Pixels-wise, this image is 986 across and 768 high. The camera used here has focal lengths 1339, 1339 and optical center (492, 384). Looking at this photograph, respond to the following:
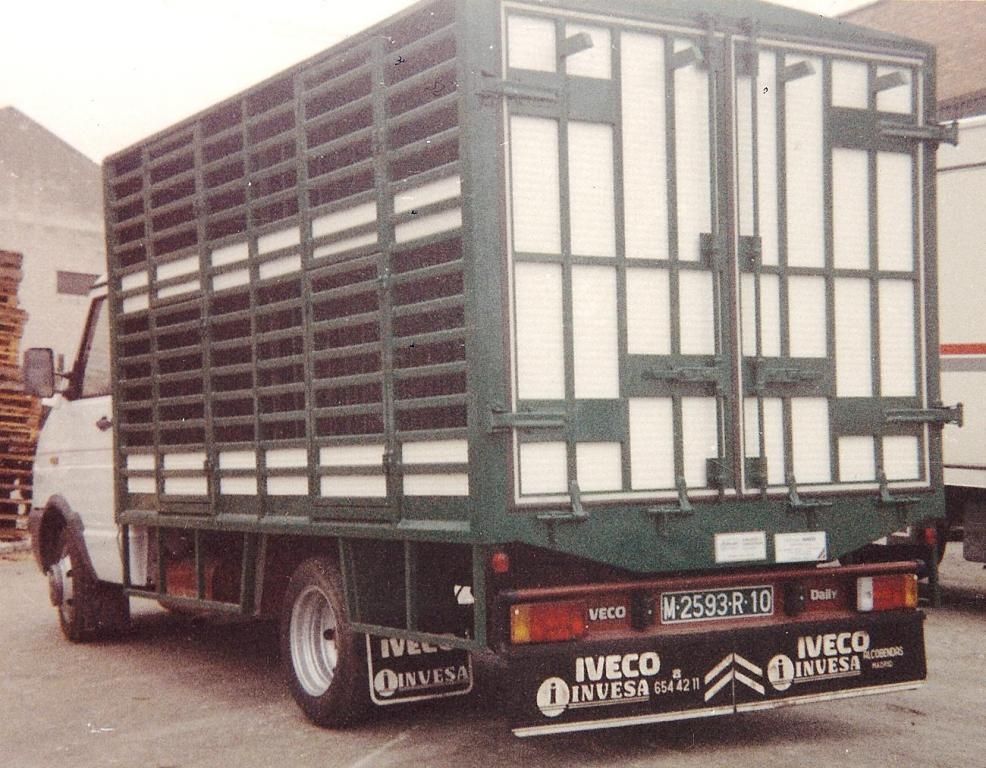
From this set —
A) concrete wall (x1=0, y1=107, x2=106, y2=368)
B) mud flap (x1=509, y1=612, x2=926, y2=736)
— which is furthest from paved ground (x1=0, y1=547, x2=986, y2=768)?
concrete wall (x1=0, y1=107, x2=106, y2=368)

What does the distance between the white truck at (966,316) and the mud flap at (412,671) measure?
16.2ft

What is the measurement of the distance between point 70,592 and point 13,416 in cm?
823

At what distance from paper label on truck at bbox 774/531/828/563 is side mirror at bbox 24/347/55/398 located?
5495mm

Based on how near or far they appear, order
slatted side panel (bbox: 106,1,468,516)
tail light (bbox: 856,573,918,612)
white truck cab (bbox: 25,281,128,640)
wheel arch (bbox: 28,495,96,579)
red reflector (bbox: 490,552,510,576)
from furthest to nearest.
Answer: wheel arch (bbox: 28,495,96,579) < white truck cab (bbox: 25,281,128,640) < tail light (bbox: 856,573,918,612) < slatted side panel (bbox: 106,1,468,516) < red reflector (bbox: 490,552,510,576)

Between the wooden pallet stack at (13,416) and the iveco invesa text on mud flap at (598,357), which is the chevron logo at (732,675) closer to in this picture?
the iveco invesa text on mud flap at (598,357)

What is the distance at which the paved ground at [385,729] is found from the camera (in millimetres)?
5758

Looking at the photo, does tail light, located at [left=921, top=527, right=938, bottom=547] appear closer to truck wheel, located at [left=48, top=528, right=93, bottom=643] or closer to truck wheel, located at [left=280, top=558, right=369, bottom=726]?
truck wheel, located at [left=280, top=558, right=369, bottom=726]

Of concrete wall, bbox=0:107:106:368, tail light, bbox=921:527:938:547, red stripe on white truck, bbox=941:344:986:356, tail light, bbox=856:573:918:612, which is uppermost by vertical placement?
concrete wall, bbox=0:107:106:368

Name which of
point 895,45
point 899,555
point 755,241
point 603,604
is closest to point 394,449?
point 603,604

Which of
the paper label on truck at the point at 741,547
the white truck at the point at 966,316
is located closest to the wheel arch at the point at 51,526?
the paper label on truck at the point at 741,547

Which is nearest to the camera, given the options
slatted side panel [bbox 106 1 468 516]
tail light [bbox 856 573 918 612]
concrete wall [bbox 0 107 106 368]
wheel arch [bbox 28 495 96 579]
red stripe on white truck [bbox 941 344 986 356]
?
slatted side panel [bbox 106 1 468 516]

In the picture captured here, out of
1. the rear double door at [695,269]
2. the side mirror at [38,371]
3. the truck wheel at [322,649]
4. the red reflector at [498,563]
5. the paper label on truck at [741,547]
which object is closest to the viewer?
the red reflector at [498,563]

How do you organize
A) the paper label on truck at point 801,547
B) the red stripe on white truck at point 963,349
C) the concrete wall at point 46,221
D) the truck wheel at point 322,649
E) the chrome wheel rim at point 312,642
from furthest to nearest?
1. the concrete wall at point 46,221
2. the red stripe on white truck at point 963,349
3. the chrome wheel rim at point 312,642
4. the truck wheel at point 322,649
5. the paper label on truck at point 801,547

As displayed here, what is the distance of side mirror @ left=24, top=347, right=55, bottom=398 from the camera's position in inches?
361
